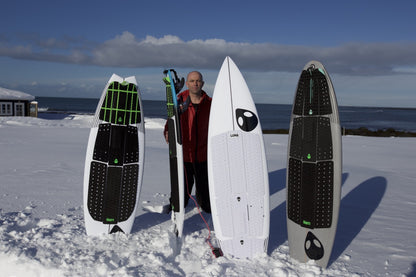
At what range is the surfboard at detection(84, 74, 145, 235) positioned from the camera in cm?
339

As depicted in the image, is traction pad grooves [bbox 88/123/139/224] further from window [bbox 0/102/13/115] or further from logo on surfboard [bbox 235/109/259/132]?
window [bbox 0/102/13/115]

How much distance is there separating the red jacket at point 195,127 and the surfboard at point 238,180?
1.97ft

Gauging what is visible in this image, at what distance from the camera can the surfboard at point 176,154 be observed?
305 cm

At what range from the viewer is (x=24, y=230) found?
3.17 meters

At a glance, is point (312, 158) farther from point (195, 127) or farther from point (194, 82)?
point (194, 82)

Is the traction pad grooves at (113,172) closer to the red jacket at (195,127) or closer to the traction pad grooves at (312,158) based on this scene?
the red jacket at (195,127)

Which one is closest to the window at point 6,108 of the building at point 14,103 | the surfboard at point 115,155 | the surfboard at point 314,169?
the building at point 14,103

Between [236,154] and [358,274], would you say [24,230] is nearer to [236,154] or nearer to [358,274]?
[236,154]

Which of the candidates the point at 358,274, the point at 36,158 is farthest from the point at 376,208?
the point at 36,158

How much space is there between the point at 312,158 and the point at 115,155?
2.07 m

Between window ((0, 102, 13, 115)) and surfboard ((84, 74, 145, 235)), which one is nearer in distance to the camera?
surfboard ((84, 74, 145, 235))

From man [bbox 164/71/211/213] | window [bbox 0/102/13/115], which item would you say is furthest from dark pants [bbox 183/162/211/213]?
window [bbox 0/102/13/115]

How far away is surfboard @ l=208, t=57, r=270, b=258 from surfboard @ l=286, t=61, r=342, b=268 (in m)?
0.28

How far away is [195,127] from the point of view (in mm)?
3705
